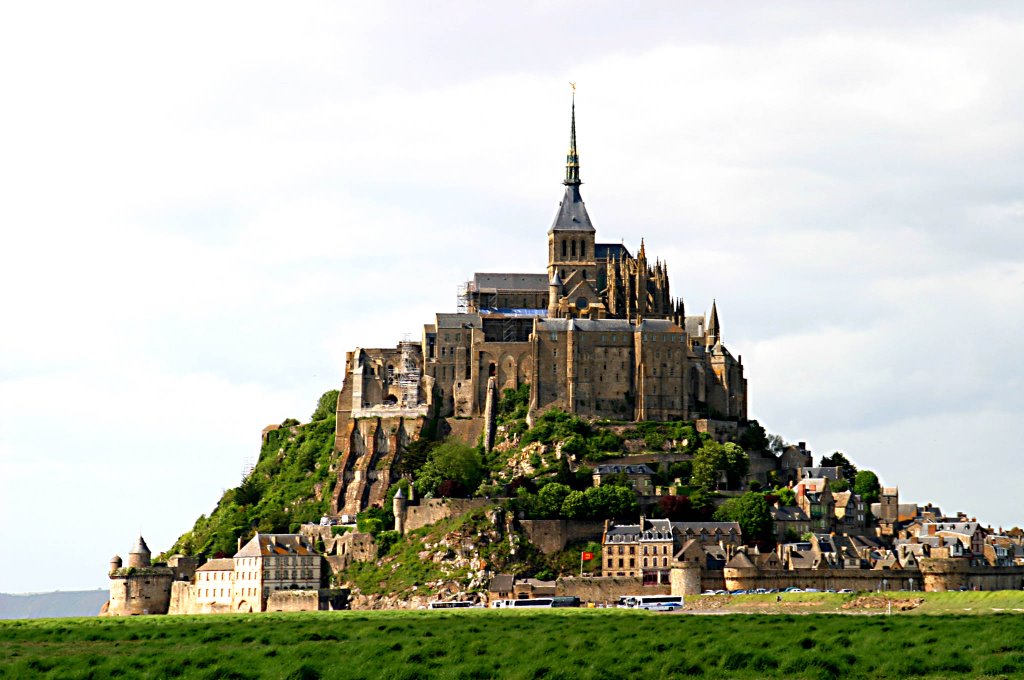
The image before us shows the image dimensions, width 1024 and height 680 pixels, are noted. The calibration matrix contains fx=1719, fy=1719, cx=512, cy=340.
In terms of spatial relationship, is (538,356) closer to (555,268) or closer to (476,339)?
(476,339)

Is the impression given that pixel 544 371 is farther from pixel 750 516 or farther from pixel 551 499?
pixel 750 516

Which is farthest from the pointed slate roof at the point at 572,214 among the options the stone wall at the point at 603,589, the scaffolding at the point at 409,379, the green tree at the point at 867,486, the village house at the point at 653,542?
the stone wall at the point at 603,589

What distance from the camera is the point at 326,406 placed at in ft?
511

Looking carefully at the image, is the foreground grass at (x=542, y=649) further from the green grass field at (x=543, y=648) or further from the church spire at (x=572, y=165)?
the church spire at (x=572, y=165)

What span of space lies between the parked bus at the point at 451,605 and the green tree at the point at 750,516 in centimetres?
2146

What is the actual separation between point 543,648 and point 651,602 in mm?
45326

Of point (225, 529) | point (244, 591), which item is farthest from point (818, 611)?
point (225, 529)

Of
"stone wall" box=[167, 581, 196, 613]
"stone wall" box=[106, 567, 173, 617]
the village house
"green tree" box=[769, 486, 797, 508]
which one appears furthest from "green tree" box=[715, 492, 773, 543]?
"stone wall" box=[106, 567, 173, 617]

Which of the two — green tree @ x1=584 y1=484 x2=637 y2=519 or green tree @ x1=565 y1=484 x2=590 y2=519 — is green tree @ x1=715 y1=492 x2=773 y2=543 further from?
green tree @ x1=565 y1=484 x2=590 y2=519

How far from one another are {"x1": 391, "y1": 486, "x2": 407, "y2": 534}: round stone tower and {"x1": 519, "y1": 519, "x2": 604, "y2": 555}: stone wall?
9725 millimetres

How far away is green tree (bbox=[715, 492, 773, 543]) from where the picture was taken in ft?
396

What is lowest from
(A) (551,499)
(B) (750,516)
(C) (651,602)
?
(C) (651,602)

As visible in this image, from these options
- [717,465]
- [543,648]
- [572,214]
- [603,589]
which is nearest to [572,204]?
[572,214]

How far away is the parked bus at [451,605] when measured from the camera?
4316 inches
